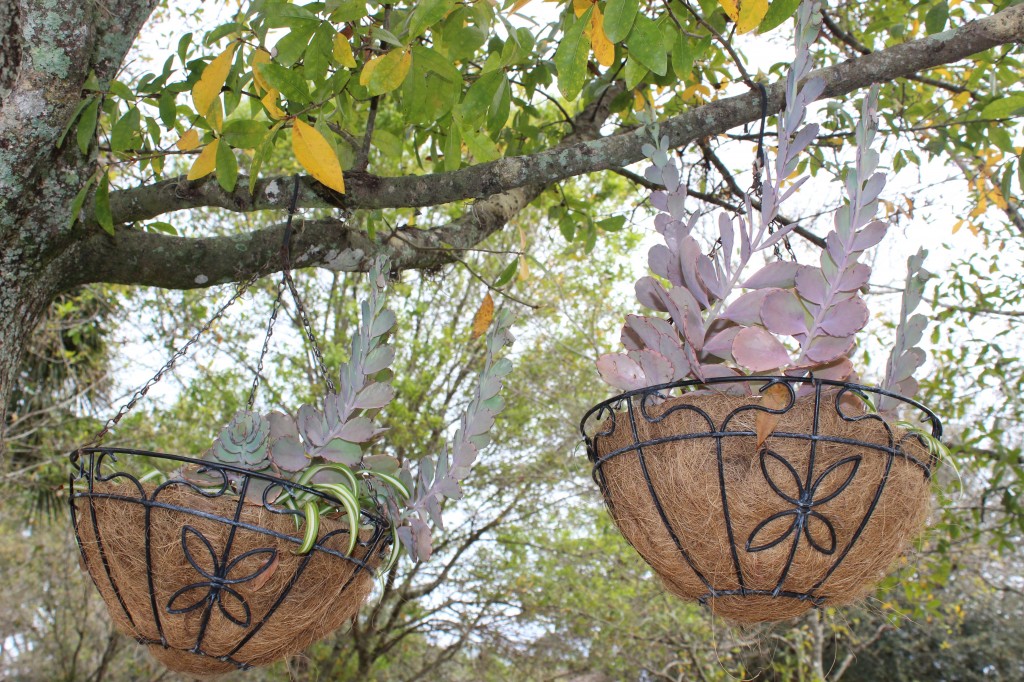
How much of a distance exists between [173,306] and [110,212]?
3403 mm

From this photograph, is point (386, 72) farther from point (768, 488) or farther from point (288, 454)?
point (768, 488)

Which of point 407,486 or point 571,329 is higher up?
point 571,329

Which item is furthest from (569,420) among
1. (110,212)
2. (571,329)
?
(110,212)

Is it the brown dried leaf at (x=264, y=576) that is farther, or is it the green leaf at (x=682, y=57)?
the green leaf at (x=682, y=57)

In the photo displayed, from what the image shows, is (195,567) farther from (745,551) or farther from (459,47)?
(459,47)

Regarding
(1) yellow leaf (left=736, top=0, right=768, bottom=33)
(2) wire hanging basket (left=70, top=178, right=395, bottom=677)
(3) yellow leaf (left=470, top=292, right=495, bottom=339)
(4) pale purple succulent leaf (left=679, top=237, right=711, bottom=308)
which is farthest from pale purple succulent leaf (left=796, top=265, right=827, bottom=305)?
(2) wire hanging basket (left=70, top=178, right=395, bottom=677)

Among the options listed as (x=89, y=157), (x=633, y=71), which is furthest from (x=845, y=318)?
(x=89, y=157)

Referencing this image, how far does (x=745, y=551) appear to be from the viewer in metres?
0.86

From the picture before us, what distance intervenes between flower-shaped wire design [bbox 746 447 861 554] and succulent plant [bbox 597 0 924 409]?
0.10 m

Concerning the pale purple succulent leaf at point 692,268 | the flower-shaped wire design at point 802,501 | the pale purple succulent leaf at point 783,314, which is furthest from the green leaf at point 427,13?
the flower-shaped wire design at point 802,501

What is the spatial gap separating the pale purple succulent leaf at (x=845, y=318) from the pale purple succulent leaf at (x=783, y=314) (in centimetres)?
2

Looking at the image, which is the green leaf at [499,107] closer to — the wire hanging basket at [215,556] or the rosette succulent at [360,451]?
the rosette succulent at [360,451]

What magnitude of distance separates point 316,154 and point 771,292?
0.50 meters

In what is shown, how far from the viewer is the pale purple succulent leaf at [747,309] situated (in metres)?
0.88
